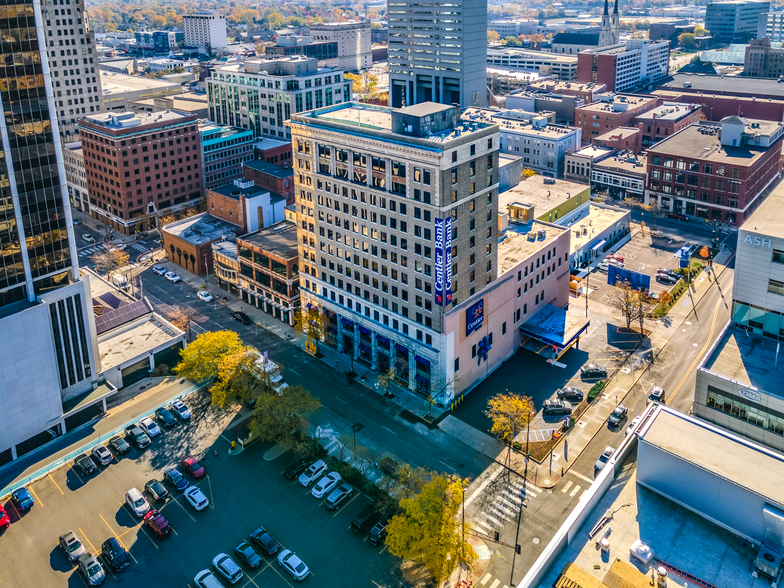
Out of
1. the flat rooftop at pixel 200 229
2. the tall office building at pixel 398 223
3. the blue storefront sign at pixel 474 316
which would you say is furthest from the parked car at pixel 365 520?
the flat rooftop at pixel 200 229

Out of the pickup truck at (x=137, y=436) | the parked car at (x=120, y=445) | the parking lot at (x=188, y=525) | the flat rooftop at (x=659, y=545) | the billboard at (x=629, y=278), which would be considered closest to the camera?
the flat rooftop at (x=659, y=545)

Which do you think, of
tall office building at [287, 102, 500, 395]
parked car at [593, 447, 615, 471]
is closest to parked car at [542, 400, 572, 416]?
parked car at [593, 447, 615, 471]

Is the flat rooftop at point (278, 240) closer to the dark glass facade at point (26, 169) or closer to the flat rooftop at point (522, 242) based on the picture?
the flat rooftop at point (522, 242)

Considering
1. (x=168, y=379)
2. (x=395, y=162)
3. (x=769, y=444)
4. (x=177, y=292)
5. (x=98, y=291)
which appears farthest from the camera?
(x=177, y=292)

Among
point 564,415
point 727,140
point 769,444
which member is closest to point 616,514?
point 769,444

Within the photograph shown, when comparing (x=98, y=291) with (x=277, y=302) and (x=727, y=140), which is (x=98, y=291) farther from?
(x=727, y=140)

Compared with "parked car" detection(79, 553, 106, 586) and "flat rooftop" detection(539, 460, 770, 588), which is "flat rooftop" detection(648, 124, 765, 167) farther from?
"parked car" detection(79, 553, 106, 586)

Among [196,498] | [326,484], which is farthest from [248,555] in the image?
[326,484]
